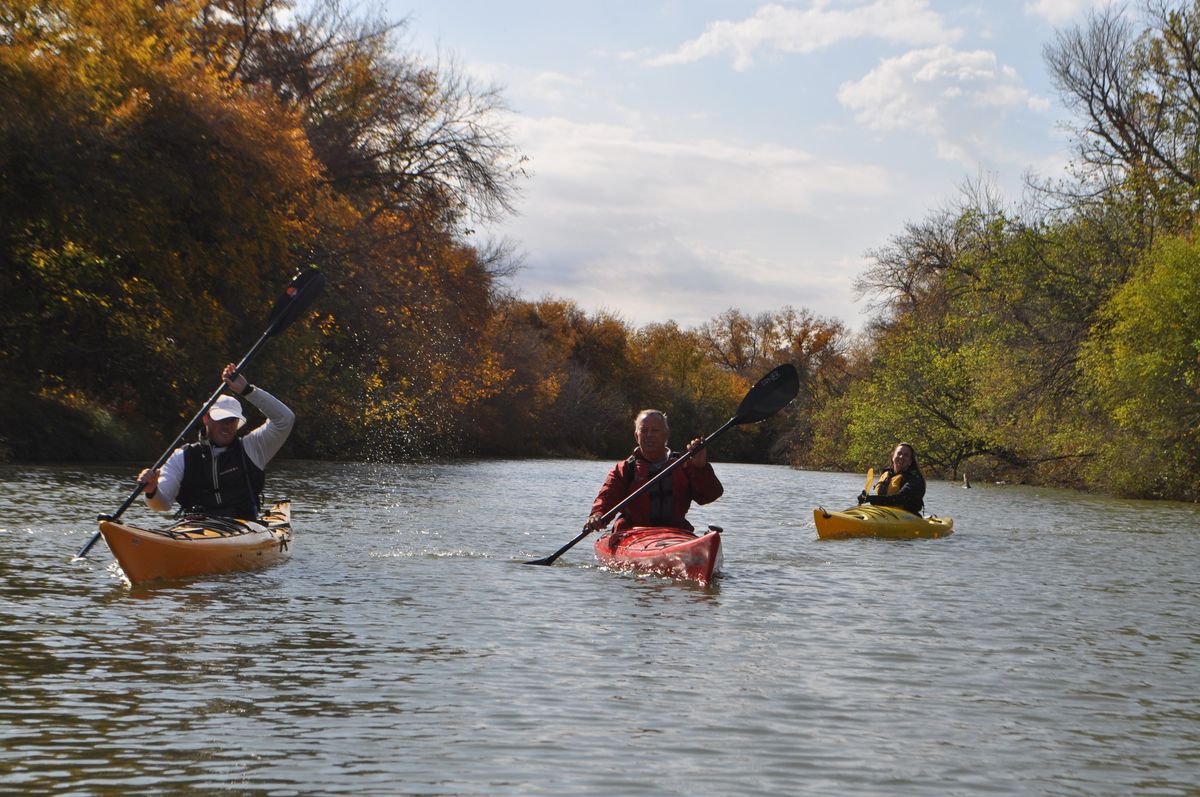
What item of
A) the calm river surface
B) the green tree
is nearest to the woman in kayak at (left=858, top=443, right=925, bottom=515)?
the calm river surface

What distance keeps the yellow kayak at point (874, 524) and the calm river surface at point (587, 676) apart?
2.29 meters

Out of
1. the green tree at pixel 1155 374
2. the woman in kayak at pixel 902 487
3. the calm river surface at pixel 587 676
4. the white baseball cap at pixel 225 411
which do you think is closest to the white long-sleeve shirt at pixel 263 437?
the white baseball cap at pixel 225 411

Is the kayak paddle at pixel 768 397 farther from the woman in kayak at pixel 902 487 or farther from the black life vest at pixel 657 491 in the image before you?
the woman in kayak at pixel 902 487

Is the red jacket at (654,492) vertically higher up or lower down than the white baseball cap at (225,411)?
lower down

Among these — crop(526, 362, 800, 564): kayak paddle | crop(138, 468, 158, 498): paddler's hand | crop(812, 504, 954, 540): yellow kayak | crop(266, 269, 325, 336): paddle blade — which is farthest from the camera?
crop(812, 504, 954, 540): yellow kayak

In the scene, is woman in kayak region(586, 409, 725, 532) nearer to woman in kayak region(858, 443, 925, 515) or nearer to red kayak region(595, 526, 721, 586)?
red kayak region(595, 526, 721, 586)

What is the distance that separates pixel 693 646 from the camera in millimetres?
8031

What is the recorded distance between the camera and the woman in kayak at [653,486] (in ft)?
39.0

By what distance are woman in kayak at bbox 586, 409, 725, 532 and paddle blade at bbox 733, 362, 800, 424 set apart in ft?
3.17

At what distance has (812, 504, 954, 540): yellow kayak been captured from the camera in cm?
1631

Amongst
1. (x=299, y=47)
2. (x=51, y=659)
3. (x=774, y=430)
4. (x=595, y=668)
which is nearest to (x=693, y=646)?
(x=595, y=668)

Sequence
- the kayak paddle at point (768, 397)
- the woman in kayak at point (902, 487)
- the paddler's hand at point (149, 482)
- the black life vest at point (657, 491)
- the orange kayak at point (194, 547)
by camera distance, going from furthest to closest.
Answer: the woman in kayak at point (902, 487) < the kayak paddle at point (768, 397) < the black life vest at point (657, 491) < the paddler's hand at point (149, 482) < the orange kayak at point (194, 547)

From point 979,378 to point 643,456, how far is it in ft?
83.3

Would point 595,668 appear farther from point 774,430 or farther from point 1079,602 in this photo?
point 774,430
